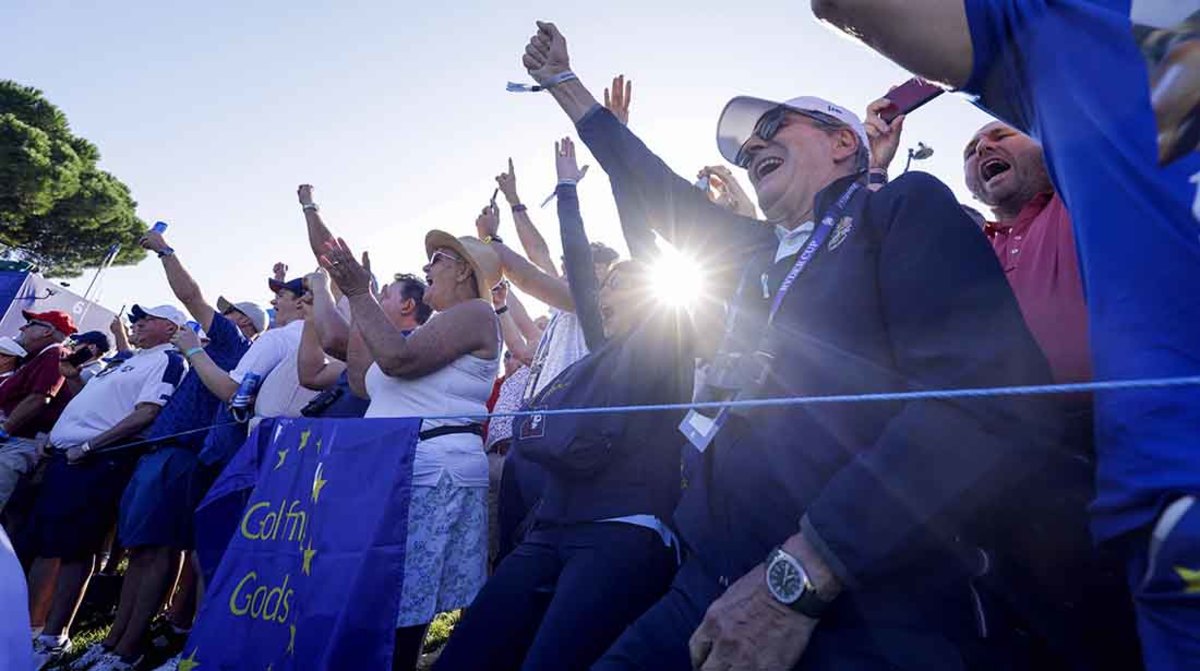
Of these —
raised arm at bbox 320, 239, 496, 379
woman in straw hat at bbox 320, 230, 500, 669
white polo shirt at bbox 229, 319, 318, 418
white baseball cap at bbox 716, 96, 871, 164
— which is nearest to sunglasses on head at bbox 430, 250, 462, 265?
woman in straw hat at bbox 320, 230, 500, 669

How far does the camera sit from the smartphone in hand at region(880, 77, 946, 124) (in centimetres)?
261

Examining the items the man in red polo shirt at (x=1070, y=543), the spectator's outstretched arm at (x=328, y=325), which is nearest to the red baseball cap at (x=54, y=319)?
the spectator's outstretched arm at (x=328, y=325)

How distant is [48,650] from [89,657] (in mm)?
390

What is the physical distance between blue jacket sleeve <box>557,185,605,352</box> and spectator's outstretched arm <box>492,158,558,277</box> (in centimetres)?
137

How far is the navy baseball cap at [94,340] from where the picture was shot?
6.99m

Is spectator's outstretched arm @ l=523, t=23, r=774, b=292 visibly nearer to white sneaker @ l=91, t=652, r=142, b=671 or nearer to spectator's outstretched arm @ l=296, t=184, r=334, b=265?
spectator's outstretched arm @ l=296, t=184, r=334, b=265

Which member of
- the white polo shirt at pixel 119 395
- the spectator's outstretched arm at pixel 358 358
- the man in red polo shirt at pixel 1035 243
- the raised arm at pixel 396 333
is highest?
the white polo shirt at pixel 119 395

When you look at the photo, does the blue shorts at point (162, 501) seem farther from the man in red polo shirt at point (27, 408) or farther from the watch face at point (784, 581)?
the watch face at point (784, 581)

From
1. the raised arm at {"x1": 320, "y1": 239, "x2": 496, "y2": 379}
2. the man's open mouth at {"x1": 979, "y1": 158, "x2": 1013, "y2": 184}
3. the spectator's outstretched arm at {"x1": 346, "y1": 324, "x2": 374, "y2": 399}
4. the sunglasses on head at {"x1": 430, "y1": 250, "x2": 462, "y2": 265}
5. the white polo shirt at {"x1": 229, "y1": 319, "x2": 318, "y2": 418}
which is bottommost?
the man's open mouth at {"x1": 979, "y1": 158, "x2": 1013, "y2": 184}

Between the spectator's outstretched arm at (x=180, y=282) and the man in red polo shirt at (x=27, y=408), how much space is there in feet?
5.79

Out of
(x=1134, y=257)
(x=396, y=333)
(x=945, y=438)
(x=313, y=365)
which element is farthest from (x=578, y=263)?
(x=1134, y=257)

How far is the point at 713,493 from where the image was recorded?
1.70 meters

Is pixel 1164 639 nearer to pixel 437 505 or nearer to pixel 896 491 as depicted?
pixel 896 491

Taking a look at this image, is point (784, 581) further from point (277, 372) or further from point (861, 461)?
point (277, 372)
